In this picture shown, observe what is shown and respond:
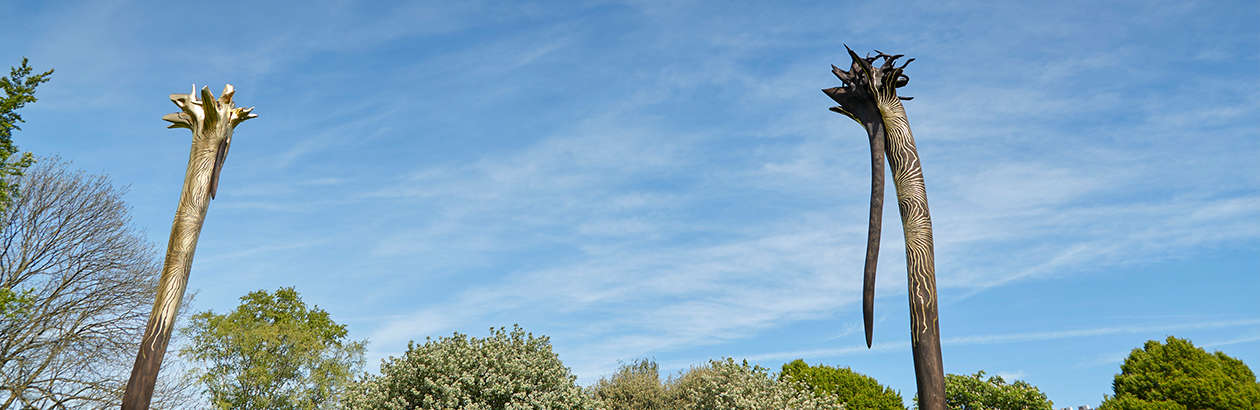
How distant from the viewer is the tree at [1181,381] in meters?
17.9

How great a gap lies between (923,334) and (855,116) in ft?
12.2

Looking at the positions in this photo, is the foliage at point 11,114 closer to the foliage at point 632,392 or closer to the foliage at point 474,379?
the foliage at point 474,379

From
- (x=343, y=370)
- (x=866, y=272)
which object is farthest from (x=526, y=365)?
(x=343, y=370)

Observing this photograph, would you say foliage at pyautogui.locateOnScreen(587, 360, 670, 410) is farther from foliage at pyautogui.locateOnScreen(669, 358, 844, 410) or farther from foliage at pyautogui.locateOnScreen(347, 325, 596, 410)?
foliage at pyautogui.locateOnScreen(347, 325, 596, 410)

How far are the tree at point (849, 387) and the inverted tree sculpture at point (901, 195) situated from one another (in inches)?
609

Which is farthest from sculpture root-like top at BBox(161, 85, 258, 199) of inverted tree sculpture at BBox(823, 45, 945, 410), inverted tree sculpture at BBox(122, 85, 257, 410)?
inverted tree sculpture at BBox(823, 45, 945, 410)

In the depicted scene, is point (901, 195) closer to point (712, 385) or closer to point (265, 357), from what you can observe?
point (712, 385)

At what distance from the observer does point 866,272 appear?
34.8 ft

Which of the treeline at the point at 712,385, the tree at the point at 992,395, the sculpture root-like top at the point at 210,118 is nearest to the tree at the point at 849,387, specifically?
the treeline at the point at 712,385

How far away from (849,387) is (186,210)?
22476 millimetres

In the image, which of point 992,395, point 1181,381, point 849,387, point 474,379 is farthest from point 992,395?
point 474,379

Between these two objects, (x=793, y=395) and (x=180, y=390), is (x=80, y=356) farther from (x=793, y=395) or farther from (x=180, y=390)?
(x=793, y=395)

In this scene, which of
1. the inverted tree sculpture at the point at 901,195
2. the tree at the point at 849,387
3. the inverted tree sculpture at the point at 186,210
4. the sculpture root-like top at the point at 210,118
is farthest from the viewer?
the tree at the point at 849,387

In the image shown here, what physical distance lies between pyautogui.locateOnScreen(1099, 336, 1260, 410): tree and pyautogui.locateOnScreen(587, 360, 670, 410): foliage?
14.1 metres
